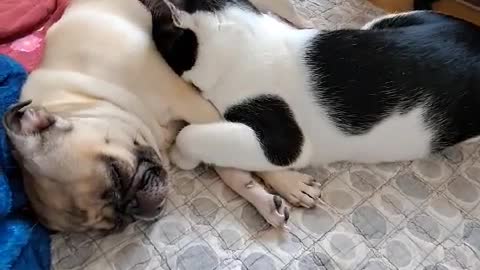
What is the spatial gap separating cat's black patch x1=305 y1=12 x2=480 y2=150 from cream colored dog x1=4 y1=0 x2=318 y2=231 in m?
0.19

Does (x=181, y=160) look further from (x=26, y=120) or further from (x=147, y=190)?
(x=26, y=120)

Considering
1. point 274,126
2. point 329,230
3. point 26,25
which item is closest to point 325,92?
point 274,126

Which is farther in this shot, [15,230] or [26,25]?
[26,25]

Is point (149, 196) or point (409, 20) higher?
point (409, 20)

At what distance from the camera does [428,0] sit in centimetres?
194

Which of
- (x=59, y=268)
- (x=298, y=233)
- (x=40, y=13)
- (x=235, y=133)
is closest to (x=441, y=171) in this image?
(x=298, y=233)

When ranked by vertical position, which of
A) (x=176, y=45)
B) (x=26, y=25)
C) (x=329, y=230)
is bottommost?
(x=329, y=230)

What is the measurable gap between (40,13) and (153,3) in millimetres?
375

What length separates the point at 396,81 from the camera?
1.42m

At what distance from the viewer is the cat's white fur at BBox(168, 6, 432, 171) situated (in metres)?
1.42

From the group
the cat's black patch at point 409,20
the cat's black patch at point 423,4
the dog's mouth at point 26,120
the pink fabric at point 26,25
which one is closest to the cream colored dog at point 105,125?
the dog's mouth at point 26,120

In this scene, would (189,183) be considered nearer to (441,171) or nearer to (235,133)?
Answer: (235,133)

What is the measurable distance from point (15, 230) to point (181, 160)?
1.31 feet

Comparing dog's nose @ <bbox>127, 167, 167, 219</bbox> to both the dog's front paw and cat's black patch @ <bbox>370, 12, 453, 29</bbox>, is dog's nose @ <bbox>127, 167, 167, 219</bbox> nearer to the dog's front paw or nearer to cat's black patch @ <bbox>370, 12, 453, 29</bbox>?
the dog's front paw
